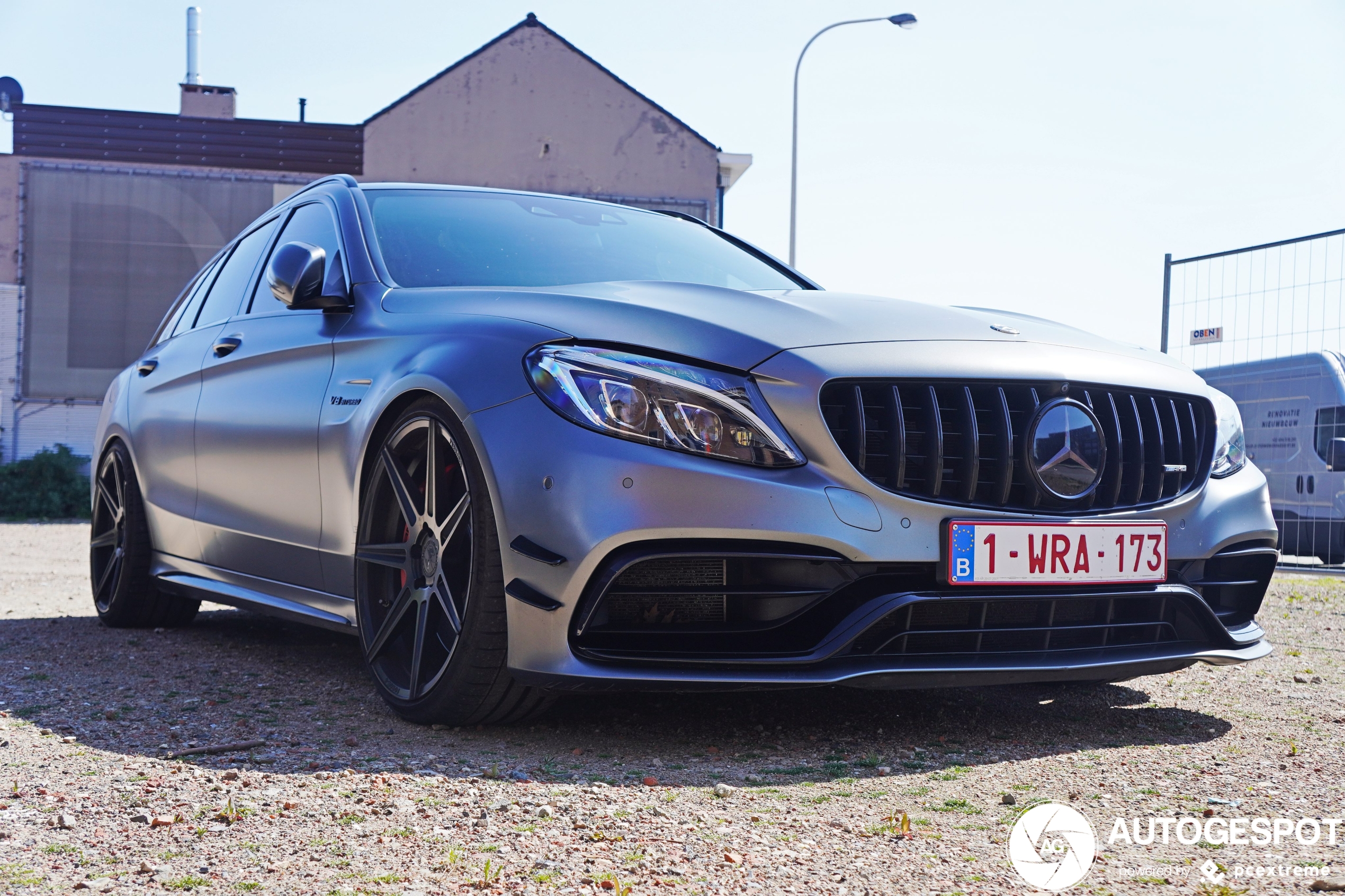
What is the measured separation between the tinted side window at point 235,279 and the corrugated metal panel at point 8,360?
1794 cm

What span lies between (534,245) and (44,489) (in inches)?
670

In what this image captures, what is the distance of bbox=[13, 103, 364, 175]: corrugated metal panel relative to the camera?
22.1 metres

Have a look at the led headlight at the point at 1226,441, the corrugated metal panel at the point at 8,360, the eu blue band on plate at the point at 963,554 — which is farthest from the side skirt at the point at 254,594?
the corrugated metal panel at the point at 8,360

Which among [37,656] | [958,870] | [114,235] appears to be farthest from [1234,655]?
[114,235]

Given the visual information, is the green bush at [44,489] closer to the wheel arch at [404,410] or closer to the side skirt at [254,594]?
the side skirt at [254,594]

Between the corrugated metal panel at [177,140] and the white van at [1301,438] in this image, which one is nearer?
the white van at [1301,438]

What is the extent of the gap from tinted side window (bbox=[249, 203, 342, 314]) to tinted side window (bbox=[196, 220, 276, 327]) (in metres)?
0.21

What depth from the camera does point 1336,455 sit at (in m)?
12.5

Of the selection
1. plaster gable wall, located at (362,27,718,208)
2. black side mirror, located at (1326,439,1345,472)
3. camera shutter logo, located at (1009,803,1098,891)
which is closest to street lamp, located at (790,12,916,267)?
A: plaster gable wall, located at (362,27,718,208)

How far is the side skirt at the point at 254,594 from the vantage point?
3811mm

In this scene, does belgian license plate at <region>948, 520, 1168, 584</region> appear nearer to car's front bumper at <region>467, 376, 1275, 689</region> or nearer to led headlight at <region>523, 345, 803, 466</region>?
car's front bumper at <region>467, 376, 1275, 689</region>

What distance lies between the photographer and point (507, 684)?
3.11 meters

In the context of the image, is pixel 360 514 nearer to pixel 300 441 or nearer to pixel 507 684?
pixel 300 441

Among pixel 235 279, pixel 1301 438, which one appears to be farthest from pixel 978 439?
pixel 1301 438
